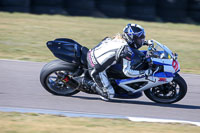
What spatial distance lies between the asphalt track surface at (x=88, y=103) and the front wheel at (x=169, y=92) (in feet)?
0.36

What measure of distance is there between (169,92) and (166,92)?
0.05 meters

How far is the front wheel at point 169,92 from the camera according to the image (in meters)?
5.91

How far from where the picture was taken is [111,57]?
5.72 meters

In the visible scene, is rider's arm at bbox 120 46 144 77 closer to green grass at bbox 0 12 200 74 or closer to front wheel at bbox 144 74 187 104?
front wheel at bbox 144 74 187 104

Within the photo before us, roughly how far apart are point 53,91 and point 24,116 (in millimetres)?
1244

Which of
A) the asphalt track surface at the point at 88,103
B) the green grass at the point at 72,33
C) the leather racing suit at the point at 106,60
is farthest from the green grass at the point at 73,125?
the green grass at the point at 72,33

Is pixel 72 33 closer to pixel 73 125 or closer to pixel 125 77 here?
pixel 125 77

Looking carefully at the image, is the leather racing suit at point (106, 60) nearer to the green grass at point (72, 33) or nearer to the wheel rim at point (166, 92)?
the wheel rim at point (166, 92)

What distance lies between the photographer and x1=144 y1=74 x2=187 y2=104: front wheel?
5914 millimetres

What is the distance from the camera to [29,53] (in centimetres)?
986

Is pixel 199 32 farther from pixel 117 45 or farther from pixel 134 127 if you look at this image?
pixel 134 127

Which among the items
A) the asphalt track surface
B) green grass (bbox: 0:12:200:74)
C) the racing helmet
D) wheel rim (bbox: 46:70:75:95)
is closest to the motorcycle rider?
the racing helmet

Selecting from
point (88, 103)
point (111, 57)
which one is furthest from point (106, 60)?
point (88, 103)

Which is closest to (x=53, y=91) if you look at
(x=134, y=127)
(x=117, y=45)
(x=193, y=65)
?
(x=117, y=45)
